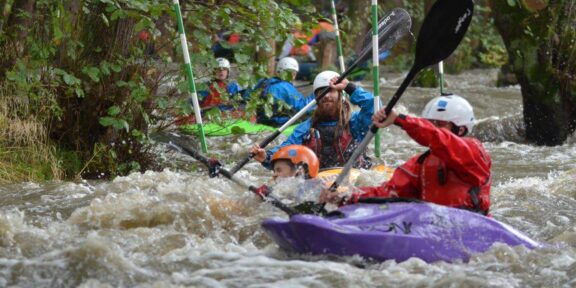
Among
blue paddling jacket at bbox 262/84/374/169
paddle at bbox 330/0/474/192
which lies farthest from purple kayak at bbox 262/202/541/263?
blue paddling jacket at bbox 262/84/374/169

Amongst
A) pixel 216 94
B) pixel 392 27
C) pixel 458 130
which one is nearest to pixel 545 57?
pixel 392 27

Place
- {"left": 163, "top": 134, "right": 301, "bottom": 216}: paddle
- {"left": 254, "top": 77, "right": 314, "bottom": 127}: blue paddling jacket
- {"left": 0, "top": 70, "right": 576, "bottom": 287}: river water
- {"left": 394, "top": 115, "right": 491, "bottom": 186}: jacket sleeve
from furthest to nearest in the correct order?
{"left": 254, "top": 77, "right": 314, "bottom": 127}: blue paddling jacket
{"left": 163, "top": 134, "right": 301, "bottom": 216}: paddle
{"left": 394, "top": 115, "right": 491, "bottom": 186}: jacket sleeve
{"left": 0, "top": 70, "right": 576, "bottom": 287}: river water

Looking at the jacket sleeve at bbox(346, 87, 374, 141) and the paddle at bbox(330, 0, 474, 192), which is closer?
the paddle at bbox(330, 0, 474, 192)

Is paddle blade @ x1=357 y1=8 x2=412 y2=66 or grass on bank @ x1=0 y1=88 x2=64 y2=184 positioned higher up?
paddle blade @ x1=357 y1=8 x2=412 y2=66

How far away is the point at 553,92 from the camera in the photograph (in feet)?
35.1

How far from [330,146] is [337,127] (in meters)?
0.15

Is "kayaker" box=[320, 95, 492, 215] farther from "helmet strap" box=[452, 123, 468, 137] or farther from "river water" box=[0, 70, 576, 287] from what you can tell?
"river water" box=[0, 70, 576, 287]

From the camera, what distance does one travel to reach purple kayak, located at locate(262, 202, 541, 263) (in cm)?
481

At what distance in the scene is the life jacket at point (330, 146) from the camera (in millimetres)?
7027

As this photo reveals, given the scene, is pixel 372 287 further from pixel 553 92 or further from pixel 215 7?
pixel 553 92

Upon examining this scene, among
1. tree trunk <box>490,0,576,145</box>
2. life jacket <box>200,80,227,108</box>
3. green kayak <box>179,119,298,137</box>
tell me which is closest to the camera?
life jacket <box>200,80,227,108</box>

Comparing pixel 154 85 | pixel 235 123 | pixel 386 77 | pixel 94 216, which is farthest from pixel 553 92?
pixel 386 77

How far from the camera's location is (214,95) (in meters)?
8.55

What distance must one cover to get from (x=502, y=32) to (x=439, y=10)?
5.27 metres
